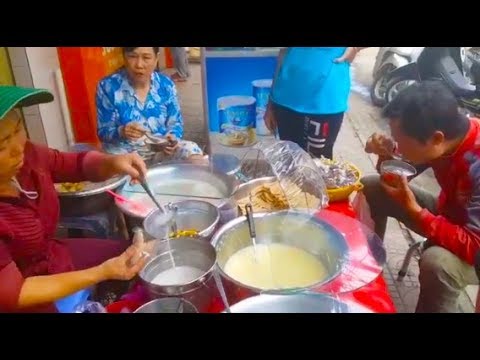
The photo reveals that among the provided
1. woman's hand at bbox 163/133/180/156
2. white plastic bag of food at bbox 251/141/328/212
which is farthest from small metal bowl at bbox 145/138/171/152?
white plastic bag of food at bbox 251/141/328/212

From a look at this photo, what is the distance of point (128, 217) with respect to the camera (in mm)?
1567

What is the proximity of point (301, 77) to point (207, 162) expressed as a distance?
712 millimetres

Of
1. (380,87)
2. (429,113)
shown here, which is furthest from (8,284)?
(380,87)

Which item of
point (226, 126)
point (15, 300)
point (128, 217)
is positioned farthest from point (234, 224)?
point (226, 126)

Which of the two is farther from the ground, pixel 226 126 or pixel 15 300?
pixel 15 300

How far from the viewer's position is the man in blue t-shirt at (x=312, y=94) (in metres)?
2.08

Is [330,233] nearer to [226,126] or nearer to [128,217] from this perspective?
[128,217]

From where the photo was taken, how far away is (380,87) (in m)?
4.05

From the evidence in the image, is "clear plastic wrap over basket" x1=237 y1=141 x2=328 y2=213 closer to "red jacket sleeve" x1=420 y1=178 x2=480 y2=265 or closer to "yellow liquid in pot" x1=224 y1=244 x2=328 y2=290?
"yellow liquid in pot" x1=224 y1=244 x2=328 y2=290

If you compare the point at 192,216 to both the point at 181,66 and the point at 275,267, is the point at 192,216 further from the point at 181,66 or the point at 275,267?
the point at 181,66

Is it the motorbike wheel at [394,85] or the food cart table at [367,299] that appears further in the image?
the motorbike wheel at [394,85]

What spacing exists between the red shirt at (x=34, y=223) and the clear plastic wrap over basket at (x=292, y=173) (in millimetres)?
637

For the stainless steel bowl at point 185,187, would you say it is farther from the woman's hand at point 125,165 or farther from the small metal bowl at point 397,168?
the small metal bowl at point 397,168

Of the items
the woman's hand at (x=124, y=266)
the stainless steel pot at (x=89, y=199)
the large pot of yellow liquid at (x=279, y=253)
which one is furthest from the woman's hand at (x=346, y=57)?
the woman's hand at (x=124, y=266)
